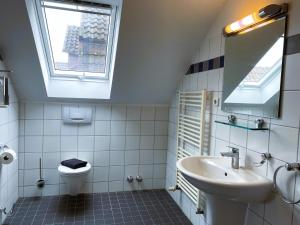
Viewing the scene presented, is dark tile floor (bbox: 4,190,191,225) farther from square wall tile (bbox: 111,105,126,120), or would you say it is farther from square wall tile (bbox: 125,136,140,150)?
square wall tile (bbox: 111,105,126,120)

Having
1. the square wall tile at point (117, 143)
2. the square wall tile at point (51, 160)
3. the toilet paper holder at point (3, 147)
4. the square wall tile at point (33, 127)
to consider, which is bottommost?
the square wall tile at point (51, 160)

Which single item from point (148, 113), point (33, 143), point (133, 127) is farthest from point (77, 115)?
point (148, 113)

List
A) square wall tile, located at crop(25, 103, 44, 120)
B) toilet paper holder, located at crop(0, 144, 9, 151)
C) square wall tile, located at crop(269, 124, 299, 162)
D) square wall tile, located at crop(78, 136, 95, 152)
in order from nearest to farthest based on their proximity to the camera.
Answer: square wall tile, located at crop(269, 124, 299, 162) < toilet paper holder, located at crop(0, 144, 9, 151) < square wall tile, located at crop(25, 103, 44, 120) < square wall tile, located at crop(78, 136, 95, 152)

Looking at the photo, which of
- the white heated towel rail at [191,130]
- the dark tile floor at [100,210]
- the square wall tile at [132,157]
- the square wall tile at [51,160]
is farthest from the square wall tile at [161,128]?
the square wall tile at [51,160]

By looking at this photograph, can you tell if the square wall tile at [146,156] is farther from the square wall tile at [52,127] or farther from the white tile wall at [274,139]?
the white tile wall at [274,139]

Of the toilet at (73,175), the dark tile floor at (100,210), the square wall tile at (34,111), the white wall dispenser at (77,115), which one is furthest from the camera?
the white wall dispenser at (77,115)

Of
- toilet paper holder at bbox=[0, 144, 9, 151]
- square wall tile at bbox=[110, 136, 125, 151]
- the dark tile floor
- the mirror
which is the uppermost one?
the mirror

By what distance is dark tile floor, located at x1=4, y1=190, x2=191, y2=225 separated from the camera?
8.68ft

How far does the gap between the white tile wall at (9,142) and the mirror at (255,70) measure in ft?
7.03

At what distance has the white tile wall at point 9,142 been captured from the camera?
8.18ft

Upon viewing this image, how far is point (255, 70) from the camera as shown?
177 cm

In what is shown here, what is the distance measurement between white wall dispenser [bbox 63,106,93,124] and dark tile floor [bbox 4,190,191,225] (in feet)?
3.21

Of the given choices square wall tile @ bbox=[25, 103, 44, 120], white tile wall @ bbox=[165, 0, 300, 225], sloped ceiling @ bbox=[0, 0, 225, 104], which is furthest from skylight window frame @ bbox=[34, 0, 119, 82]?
white tile wall @ bbox=[165, 0, 300, 225]

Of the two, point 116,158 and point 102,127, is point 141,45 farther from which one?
point 116,158
